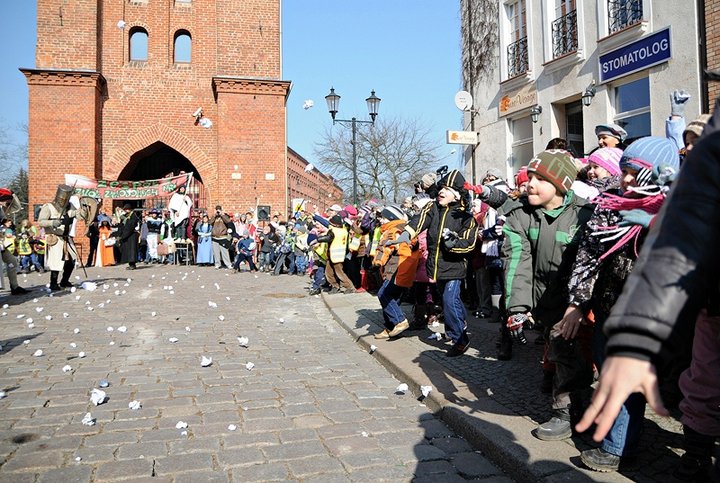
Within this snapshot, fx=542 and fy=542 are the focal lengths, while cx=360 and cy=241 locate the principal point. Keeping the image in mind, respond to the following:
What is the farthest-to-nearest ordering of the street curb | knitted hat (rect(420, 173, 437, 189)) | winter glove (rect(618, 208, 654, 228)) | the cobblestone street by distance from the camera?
knitted hat (rect(420, 173, 437, 189)) < the cobblestone street < the street curb < winter glove (rect(618, 208, 654, 228))

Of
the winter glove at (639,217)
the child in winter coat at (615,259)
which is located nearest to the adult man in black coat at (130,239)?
the child in winter coat at (615,259)

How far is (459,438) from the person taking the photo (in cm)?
390

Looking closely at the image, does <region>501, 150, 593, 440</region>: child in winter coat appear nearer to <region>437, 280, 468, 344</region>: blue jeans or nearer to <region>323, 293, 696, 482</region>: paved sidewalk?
<region>323, 293, 696, 482</region>: paved sidewalk

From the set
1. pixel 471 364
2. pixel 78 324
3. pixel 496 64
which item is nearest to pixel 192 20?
pixel 496 64

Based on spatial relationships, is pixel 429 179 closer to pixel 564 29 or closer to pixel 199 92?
Result: pixel 564 29

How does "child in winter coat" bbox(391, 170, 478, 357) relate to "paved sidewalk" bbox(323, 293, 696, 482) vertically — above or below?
above

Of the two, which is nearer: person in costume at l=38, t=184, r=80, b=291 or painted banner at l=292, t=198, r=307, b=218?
person in costume at l=38, t=184, r=80, b=291

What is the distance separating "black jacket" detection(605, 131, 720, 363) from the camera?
122 centimetres

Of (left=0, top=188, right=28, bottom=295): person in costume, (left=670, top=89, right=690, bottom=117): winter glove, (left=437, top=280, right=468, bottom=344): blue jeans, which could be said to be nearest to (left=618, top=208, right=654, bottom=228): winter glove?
(left=670, top=89, right=690, bottom=117): winter glove

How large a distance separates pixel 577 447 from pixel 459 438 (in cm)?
85

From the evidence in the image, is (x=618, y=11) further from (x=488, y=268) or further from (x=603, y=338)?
(x=603, y=338)

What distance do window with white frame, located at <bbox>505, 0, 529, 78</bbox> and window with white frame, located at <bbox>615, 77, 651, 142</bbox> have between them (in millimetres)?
3788

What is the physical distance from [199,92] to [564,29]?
1596cm

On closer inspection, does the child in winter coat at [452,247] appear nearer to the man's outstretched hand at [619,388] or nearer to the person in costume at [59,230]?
the man's outstretched hand at [619,388]
